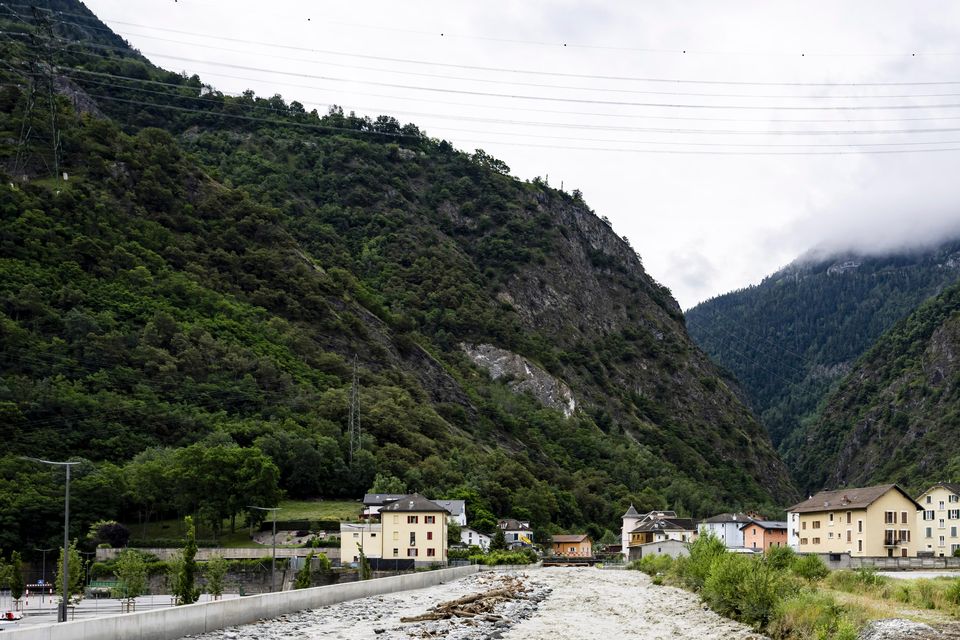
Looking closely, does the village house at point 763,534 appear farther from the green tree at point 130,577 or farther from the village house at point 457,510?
the green tree at point 130,577

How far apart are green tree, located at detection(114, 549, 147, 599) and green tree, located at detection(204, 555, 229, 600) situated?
4693mm

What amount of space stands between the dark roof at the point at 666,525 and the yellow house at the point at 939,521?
38610 mm

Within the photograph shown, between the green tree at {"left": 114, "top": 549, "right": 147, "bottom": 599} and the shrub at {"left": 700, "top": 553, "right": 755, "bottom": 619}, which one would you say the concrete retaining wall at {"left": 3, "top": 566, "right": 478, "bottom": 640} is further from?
the green tree at {"left": 114, "top": 549, "right": 147, "bottom": 599}

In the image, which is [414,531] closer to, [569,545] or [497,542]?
[497,542]

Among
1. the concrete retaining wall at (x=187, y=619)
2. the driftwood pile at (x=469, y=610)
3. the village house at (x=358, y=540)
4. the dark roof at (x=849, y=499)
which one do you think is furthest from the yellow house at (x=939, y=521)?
the concrete retaining wall at (x=187, y=619)

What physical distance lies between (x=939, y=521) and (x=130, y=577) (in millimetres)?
70688

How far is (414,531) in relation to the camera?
95.9 meters

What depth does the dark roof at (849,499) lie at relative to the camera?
303 ft

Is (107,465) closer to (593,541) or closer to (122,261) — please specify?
(122,261)

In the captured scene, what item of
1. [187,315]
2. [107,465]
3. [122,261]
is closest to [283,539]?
[107,465]

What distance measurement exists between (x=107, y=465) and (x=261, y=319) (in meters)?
62.3

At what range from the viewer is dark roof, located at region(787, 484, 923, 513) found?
92250mm

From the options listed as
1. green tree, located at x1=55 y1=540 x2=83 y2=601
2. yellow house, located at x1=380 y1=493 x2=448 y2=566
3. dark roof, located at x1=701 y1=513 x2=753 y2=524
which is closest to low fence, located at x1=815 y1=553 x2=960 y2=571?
yellow house, located at x1=380 y1=493 x2=448 y2=566

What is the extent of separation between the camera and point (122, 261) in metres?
150
